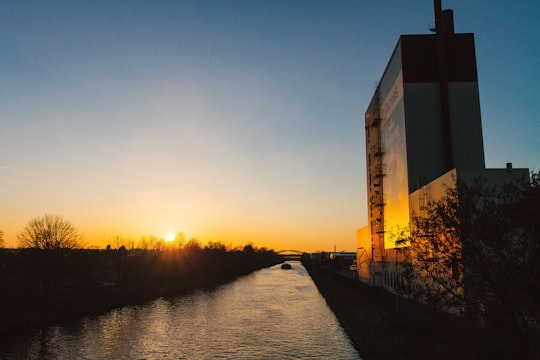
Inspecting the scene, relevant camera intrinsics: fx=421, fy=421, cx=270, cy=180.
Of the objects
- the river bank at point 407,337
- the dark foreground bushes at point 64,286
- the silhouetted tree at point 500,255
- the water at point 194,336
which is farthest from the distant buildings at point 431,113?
the dark foreground bushes at point 64,286

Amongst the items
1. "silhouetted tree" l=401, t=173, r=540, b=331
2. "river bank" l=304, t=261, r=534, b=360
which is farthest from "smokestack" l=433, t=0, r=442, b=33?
"silhouetted tree" l=401, t=173, r=540, b=331

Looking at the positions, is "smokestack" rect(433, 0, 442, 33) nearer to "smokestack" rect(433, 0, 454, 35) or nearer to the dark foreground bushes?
"smokestack" rect(433, 0, 454, 35)

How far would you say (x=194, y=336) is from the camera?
33469mm

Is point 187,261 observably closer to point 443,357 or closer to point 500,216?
point 443,357

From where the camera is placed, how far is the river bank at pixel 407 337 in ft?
43.1

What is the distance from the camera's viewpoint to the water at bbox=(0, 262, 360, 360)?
27.5m

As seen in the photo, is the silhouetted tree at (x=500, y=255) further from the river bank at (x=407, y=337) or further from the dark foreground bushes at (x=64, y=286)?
the dark foreground bushes at (x=64, y=286)

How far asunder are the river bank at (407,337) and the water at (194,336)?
1.32 meters

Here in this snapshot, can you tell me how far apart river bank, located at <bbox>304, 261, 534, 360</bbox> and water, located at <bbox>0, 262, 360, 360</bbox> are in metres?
1.32

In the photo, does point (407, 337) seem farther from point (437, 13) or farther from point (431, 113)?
point (437, 13)

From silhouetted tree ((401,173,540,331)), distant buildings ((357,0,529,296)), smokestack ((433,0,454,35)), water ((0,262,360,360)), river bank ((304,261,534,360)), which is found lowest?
water ((0,262,360,360))

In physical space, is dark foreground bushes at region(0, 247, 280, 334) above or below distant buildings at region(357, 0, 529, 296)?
below

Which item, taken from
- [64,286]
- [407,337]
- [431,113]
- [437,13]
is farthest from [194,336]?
[437,13]

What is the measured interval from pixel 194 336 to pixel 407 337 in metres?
16.8
